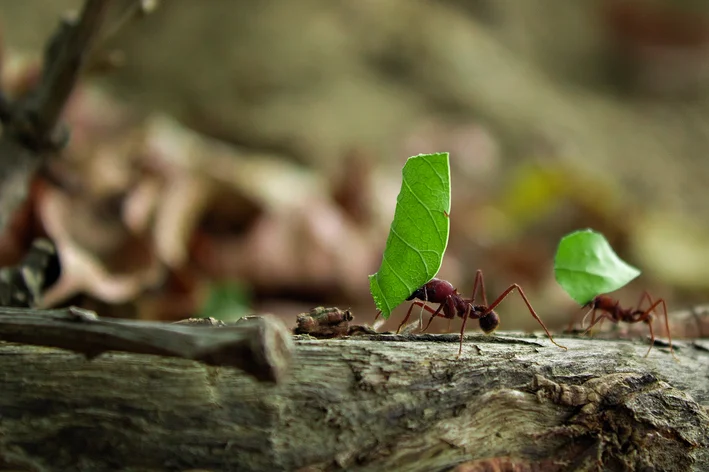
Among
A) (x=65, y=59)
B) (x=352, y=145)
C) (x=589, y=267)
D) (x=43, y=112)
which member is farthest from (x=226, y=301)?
(x=352, y=145)

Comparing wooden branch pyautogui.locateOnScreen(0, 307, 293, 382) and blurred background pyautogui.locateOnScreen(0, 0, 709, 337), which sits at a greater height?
blurred background pyautogui.locateOnScreen(0, 0, 709, 337)

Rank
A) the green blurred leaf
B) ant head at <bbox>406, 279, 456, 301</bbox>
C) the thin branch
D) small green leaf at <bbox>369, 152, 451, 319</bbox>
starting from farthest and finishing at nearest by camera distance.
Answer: the green blurred leaf, the thin branch, ant head at <bbox>406, 279, 456, 301</bbox>, small green leaf at <bbox>369, 152, 451, 319</bbox>

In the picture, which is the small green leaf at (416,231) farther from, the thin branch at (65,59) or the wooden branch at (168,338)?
the thin branch at (65,59)

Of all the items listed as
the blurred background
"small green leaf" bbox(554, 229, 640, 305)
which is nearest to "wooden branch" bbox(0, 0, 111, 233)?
the blurred background

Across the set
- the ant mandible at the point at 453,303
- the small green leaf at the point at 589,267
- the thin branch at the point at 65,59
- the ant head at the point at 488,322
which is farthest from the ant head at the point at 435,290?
the thin branch at the point at 65,59

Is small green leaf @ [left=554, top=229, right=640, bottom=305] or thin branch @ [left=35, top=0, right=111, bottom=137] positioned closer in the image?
small green leaf @ [left=554, top=229, right=640, bottom=305]

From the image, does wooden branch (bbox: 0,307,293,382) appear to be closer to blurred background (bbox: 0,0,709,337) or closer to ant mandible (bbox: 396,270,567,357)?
ant mandible (bbox: 396,270,567,357)

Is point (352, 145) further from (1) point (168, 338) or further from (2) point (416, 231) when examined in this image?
(1) point (168, 338)

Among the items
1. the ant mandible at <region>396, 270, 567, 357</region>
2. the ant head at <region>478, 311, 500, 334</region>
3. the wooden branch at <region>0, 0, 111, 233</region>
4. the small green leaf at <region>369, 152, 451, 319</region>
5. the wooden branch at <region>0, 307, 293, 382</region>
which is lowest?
the wooden branch at <region>0, 307, 293, 382</region>
